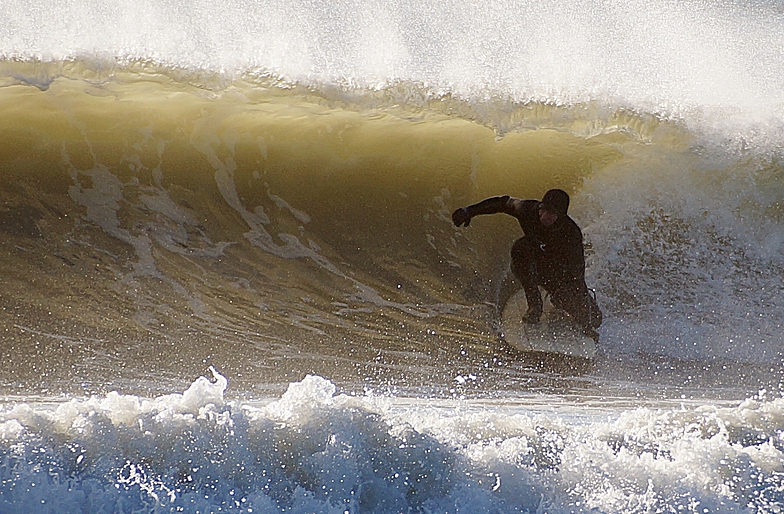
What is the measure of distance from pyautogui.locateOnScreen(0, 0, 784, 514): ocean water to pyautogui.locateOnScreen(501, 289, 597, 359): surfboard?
0.07 meters

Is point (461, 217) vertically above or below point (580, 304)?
above

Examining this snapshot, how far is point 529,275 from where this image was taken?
14.2 ft

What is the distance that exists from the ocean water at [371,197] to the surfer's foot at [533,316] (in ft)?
0.65

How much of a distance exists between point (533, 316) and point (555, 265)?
0.29m

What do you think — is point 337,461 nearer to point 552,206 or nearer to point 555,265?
point 555,265

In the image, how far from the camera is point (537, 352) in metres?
4.32

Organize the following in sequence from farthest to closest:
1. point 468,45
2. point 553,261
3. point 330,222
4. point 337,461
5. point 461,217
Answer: point 468,45, point 330,222, point 461,217, point 553,261, point 337,461

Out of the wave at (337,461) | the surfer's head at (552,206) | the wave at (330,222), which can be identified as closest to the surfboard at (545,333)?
the wave at (330,222)

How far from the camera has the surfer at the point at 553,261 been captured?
4.25 m

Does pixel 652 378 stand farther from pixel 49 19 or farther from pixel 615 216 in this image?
pixel 49 19

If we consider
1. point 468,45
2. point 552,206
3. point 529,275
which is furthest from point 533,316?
point 468,45

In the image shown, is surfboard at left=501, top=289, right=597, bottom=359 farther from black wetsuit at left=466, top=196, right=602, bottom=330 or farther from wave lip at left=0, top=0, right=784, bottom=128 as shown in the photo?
wave lip at left=0, top=0, right=784, bottom=128

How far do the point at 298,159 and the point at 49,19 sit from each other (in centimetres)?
151

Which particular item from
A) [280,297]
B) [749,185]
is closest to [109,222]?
[280,297]
